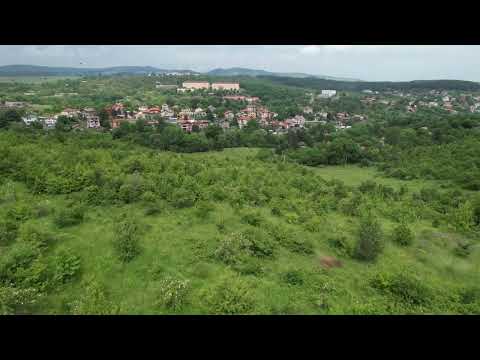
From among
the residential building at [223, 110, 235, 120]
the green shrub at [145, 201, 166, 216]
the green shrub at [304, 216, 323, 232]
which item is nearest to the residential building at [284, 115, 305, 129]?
the residential building at [223, 110, 235, 120]

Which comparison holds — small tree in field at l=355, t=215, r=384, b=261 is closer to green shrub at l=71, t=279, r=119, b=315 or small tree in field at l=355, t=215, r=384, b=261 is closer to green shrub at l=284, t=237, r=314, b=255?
green shrub at l=284, t=237, r=314, b=255

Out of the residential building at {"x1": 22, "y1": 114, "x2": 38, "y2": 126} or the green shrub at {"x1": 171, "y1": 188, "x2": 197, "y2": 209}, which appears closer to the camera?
the green shrub at {"x1": 171, "y1": 188, "x2": 197, "y2": 209}

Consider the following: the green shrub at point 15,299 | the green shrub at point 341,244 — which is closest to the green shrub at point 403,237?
the green shrub at point 341,244

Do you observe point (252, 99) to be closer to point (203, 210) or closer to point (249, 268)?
point (203, 210)
